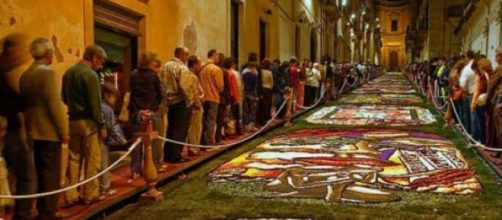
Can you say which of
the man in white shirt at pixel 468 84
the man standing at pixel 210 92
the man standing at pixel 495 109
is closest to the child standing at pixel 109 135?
the man standing at pixel 210 92

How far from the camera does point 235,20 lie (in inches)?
749

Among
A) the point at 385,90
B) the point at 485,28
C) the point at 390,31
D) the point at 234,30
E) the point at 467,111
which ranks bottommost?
the point at 385,90

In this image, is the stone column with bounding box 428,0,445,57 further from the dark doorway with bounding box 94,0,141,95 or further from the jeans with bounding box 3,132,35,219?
the jeans with bounding box 3,132,35,219

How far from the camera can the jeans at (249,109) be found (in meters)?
14.9

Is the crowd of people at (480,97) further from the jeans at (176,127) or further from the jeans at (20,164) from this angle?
the jeans at (20,164)

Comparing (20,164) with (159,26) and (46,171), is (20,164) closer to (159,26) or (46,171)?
(46,171)

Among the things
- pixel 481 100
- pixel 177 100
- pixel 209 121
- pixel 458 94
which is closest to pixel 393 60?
pixel 458 94

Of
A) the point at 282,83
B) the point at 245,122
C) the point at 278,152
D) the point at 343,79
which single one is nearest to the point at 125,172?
the point at 278,152

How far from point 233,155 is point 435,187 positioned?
4150 mm

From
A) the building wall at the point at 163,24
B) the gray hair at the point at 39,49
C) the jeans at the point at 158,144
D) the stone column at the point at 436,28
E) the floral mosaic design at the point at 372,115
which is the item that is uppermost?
the stone column at the point at 436,28

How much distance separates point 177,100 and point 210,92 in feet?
5.61

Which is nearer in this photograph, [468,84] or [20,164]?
[20,164]

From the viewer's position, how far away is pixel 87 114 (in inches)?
277

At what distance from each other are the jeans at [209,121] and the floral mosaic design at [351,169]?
0.82 m
